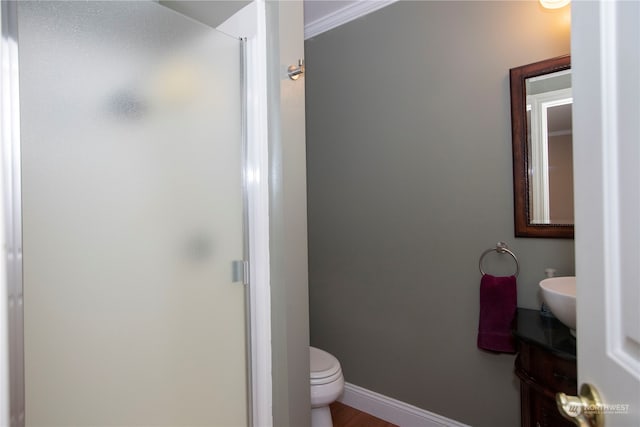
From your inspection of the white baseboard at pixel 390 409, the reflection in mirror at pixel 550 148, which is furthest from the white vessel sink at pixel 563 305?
Answer: the white baseboard at pixel 390 409

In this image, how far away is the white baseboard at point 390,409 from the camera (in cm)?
201

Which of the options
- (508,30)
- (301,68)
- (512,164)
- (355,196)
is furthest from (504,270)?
(301,68)

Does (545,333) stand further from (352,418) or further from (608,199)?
(352,418)

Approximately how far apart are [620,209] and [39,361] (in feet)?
4.21

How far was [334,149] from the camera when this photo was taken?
245cm

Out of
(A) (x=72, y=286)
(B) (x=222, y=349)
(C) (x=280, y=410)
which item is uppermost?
(A) (x=72, y=286)

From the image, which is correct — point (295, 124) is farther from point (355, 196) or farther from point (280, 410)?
point (280, 410)

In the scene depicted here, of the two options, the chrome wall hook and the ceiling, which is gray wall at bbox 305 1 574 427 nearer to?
the ceiling

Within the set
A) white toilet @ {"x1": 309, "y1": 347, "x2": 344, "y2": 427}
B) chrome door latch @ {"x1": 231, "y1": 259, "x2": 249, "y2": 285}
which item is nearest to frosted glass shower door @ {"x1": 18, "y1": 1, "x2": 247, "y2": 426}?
chrome door latch @ {"x1": 231, "y1": 259, "x2": 249, "y2": 285}

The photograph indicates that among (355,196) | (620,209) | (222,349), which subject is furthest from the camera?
(355,196)

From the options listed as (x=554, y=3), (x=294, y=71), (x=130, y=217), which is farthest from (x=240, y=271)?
(x=554, y=3)

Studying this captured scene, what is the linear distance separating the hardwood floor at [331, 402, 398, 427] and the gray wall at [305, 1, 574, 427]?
0.57 feet

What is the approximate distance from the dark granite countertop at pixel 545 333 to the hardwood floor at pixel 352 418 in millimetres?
1122

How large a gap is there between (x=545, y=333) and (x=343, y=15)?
2169mm
